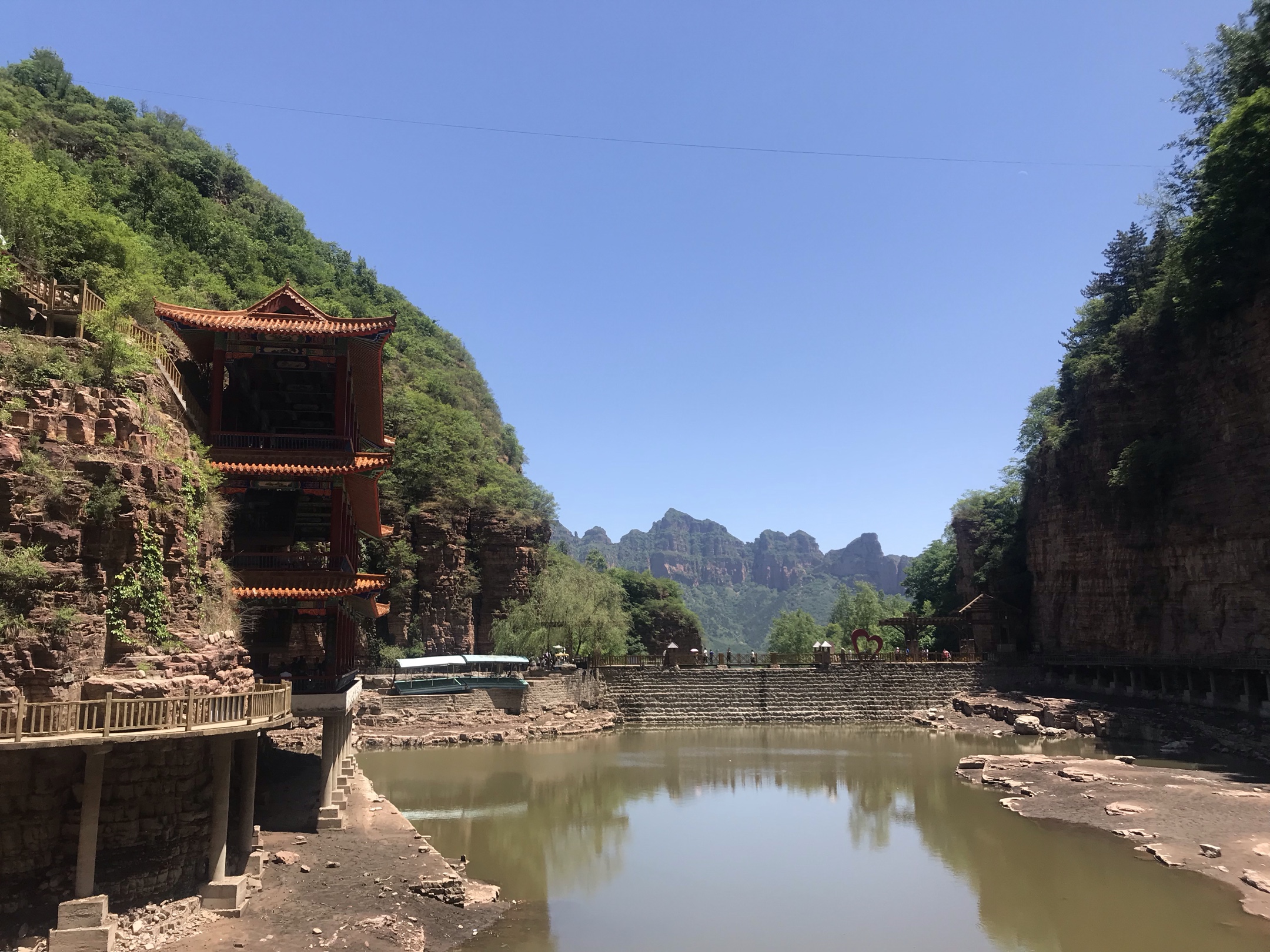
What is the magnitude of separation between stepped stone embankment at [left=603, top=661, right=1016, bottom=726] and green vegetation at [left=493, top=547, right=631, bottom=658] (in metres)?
3.17

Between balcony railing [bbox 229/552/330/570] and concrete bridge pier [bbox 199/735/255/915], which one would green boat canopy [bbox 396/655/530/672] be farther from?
concrete bridge pier [bbox 199/735/255/915]

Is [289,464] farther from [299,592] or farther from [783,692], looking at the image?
[783,692]

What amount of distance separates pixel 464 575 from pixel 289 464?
109 ft

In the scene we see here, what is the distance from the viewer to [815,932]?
1512 cm

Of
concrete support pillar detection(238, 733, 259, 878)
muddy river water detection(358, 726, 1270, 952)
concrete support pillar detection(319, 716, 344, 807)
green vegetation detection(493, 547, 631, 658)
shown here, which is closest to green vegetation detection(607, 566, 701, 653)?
green vegetation detection(493, 547, 631, 658)

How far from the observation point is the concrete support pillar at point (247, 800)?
15.0 meters

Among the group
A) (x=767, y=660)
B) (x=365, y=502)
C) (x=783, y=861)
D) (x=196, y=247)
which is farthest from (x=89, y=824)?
(x=196, y=247)

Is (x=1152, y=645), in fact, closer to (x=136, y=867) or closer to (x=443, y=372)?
(x=136, y=867)

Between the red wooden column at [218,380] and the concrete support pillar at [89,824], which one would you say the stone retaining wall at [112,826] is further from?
the red wooden column at [218,380]

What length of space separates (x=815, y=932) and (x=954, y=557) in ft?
192

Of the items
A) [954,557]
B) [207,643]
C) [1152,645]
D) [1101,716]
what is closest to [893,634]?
[954,557]

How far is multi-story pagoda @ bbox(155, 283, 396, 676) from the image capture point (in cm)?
1855

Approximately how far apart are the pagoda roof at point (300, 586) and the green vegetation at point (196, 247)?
6.01m

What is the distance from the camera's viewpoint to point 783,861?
1984cm
